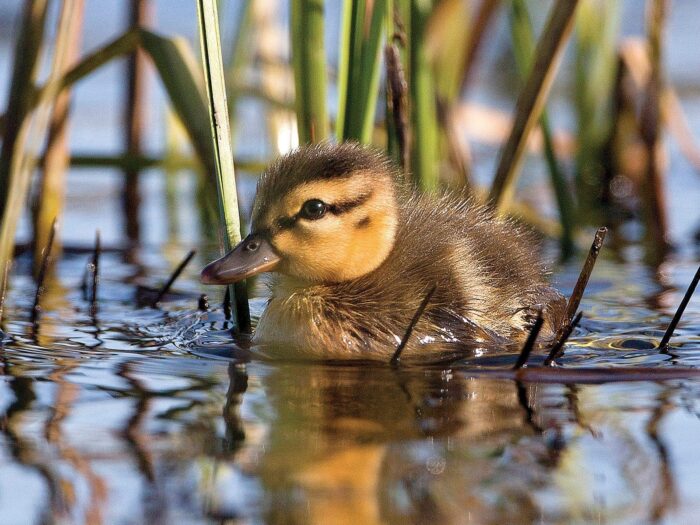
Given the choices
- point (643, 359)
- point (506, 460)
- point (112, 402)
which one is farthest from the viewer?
point (643, 359)

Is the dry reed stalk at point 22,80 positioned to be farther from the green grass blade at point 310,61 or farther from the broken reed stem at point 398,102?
the broken reed stem at point 398,102

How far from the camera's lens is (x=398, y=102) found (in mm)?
4113

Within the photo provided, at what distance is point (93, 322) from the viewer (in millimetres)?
4141

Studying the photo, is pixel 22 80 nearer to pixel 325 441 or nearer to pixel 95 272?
pixel 95 272

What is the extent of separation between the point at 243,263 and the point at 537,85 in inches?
58.3

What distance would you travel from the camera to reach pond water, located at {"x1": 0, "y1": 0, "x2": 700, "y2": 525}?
2.30m

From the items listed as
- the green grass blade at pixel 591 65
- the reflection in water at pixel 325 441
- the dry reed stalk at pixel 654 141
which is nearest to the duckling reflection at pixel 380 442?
the reflection in water at pixel 325 441

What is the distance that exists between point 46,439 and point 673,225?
13.8 ft

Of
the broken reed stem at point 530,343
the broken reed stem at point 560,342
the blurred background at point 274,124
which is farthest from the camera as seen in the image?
the blurred background at point 274,124

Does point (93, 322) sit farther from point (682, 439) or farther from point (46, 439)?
point (682, 439)

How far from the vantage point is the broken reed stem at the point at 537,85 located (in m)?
4.47

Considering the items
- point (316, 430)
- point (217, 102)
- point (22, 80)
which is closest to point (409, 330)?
point (316, 430)

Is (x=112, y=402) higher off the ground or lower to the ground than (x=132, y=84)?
lower

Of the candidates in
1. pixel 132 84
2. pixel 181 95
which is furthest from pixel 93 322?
pixel 132 84
